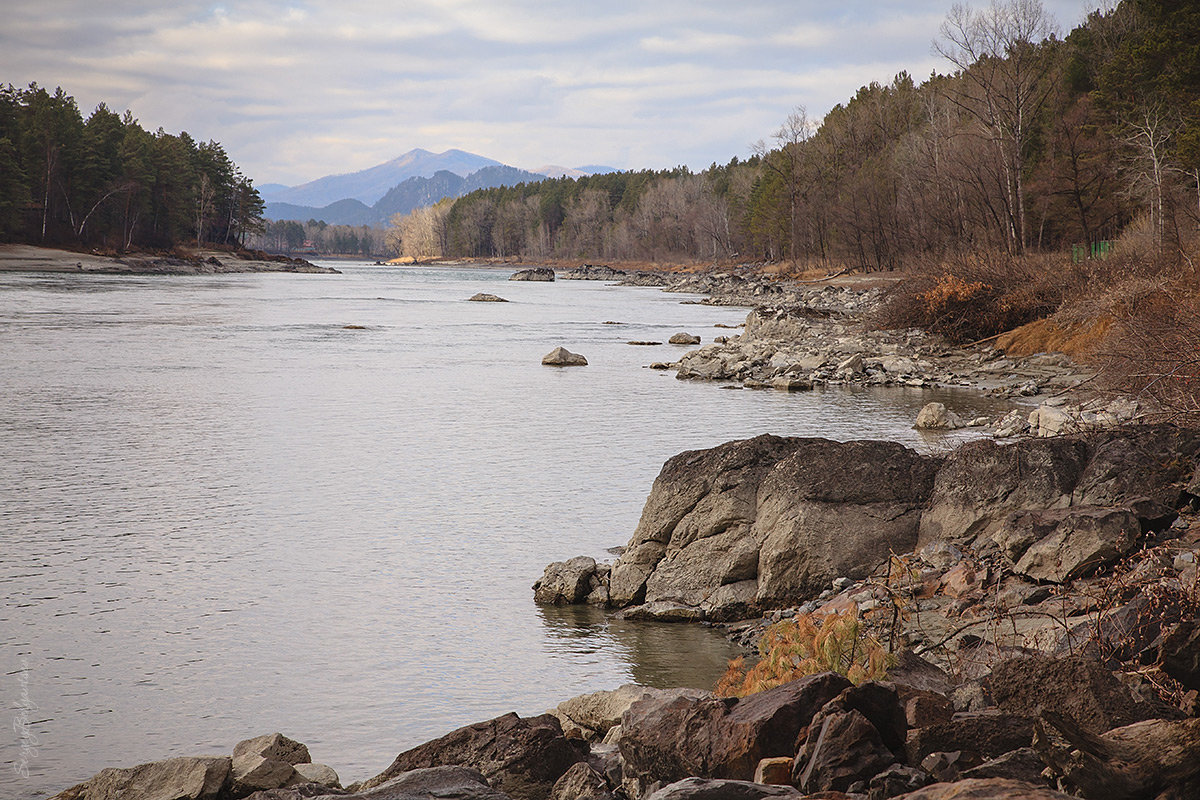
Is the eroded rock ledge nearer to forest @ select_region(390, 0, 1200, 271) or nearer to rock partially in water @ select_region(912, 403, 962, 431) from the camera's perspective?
rock partially in water @ select_region(912, 403, 962, 431)

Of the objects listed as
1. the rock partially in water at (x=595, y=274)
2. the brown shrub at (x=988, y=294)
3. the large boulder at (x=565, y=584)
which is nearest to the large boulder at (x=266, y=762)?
the large boulder at (x=565, y=584)

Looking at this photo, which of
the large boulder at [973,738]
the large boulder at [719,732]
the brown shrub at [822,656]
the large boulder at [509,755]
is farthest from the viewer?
the brown shrub at [822,656]

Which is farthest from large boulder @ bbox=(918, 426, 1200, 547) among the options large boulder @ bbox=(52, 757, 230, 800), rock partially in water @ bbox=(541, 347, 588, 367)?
rock partially in water @ bbox=(541, 347, 588, 367)

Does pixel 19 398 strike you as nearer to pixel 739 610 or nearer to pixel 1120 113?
pixel 739 610

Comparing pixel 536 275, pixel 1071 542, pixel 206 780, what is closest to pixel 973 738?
pixel 1071 542

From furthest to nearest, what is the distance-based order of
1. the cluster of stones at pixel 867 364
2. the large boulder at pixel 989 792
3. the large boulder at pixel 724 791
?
the cluster of stones at pixel 867 364 < the large boulder at pixel 724 791 < the large boulder at pixel 989 792

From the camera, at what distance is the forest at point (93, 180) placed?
99.9 m

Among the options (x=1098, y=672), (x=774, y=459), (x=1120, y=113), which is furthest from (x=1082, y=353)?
(x=1120, y=113)

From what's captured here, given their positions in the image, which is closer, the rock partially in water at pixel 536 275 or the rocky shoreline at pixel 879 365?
the rocky shoreline at pixel 879 365

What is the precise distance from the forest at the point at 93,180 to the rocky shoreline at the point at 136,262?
11.1ft

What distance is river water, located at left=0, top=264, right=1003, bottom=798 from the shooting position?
26.3 feet

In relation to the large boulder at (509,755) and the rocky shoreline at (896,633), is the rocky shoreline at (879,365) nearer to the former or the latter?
the rocky shoreline at (896,633)

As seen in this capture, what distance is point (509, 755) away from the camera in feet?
19.0

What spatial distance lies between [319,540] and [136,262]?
10414 cm
